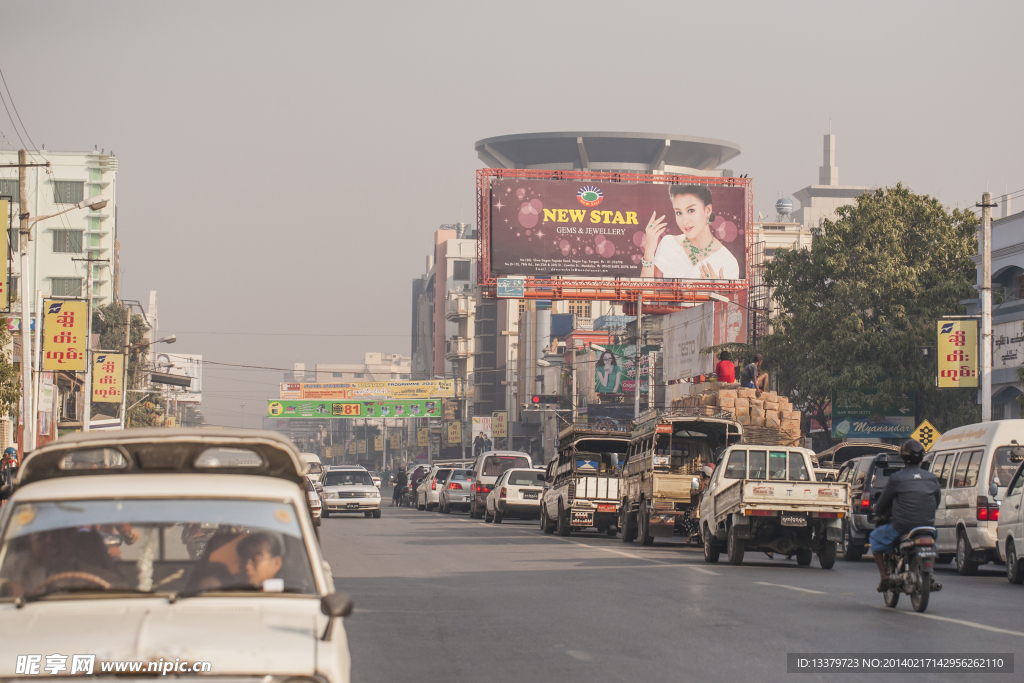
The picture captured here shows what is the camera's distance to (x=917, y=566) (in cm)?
1241

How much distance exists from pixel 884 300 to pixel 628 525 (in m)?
24.0

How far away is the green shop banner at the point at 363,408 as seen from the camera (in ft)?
323

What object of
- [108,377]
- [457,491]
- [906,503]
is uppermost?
[108,377]

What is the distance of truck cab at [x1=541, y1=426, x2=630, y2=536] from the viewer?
27359 mm

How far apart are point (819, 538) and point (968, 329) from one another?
17852mm

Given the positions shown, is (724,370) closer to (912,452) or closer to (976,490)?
(976,490)

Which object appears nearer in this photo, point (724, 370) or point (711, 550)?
point (711, 550)

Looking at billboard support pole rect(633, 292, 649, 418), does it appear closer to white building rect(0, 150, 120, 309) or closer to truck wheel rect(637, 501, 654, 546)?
truck wheel rect(637, 501, 654, 546)

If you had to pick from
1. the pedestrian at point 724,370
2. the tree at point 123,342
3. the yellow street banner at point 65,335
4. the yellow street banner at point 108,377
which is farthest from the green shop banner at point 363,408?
the pedestrian at point 724,370

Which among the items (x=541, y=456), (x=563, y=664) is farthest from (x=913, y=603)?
(x=541, y=456)

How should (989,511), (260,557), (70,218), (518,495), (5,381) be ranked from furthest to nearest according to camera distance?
(70,218), (518,495), (5,381), (989,511), (260,557)

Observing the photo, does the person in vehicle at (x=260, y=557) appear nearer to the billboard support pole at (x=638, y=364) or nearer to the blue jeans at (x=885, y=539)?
the blue jeans at (x=885, y=539)

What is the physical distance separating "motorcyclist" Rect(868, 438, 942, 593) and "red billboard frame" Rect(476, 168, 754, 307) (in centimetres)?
4114

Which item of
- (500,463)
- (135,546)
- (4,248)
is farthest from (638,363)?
(135,546)
